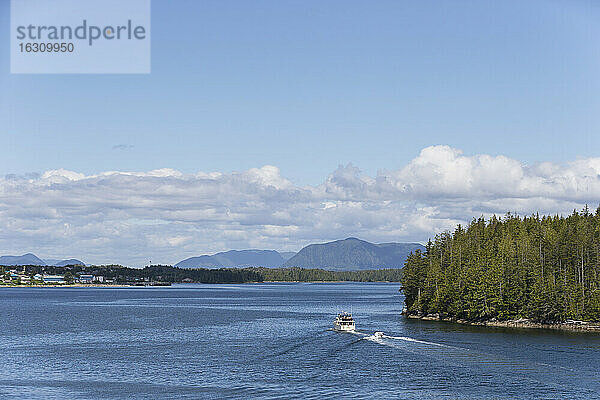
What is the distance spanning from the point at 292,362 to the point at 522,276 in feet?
221

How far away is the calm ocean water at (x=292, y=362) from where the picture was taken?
65.3 meters

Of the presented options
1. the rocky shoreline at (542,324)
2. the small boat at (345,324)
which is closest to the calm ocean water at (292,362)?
the small boat at (345,324)

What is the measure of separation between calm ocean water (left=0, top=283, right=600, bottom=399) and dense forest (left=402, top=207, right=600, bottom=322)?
9.91 meters

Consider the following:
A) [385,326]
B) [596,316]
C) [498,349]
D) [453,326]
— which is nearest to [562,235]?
[596,316]

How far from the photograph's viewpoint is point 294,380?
229 ft

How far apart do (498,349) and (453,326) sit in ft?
120

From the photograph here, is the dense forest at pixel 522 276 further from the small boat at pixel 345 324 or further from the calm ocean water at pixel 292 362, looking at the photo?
the small boat at pixel 345 324

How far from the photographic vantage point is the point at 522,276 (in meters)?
132

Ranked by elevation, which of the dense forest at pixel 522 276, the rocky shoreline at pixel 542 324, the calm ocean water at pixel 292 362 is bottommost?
the rocky shoreline at pixel 542 324

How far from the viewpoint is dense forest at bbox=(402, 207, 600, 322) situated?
125 meters

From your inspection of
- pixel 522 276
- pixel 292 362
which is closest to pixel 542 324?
pixel 522 276

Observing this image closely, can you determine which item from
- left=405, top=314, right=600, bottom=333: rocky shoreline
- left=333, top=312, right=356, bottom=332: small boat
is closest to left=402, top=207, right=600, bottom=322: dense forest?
left=405, top=314, right=600, bottom=333: rocky shoreline

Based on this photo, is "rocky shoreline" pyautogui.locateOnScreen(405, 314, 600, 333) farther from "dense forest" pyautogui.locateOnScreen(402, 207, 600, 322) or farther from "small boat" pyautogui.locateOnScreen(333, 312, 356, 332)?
"small boat" pyautogui.locateOnScreen(333, 312, 356, 332)

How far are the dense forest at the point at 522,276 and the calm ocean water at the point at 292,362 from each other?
991cm
